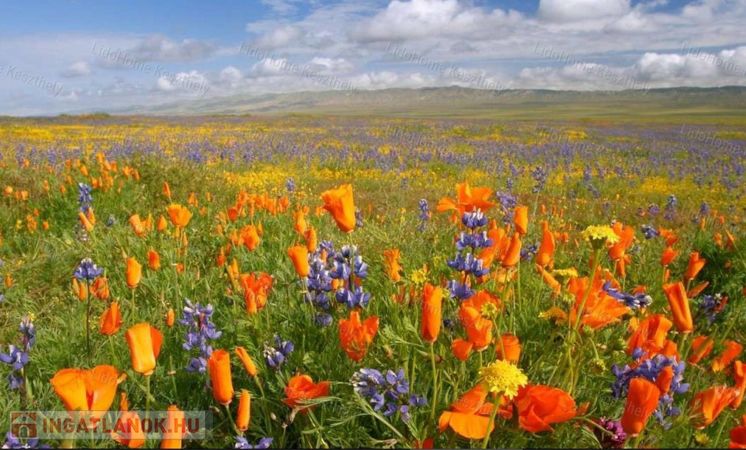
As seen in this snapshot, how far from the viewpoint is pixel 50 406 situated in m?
2.09

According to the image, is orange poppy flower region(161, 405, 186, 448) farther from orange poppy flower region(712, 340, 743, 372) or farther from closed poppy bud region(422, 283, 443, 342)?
orange poppy flower region(712, 340, 743, 372)

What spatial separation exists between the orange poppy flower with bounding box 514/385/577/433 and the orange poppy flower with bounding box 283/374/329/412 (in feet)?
2.00

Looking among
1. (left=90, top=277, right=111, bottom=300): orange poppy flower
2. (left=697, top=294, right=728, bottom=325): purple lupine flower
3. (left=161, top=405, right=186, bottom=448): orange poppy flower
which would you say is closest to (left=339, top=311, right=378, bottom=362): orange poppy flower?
(left=161, top=405, right=186, bottom=448): orange poppy flower

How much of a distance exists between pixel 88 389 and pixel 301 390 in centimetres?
63

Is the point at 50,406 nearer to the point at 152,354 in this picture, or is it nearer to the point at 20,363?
the point at 20,363

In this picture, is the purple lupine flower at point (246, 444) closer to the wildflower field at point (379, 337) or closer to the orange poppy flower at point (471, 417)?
the wildflower field at point (379, 337)

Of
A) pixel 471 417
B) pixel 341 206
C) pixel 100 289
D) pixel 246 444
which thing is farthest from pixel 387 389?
pixel 100 289

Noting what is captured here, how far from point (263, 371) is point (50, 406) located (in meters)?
0.90

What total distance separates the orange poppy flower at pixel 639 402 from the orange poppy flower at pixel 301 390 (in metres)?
0.88

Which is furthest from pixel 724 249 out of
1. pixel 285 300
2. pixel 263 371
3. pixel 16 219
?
pixel 16 219

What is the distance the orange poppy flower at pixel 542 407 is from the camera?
1.31m

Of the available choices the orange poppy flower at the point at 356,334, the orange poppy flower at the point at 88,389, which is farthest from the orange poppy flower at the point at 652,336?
the orange poppy flower at the point at 88,389

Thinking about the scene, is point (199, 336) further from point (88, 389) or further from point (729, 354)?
point (729, 354)

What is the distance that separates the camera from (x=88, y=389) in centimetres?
122
